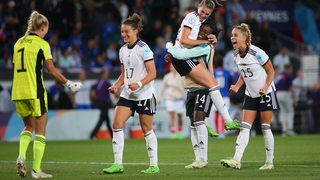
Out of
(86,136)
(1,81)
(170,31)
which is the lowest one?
(86,136)

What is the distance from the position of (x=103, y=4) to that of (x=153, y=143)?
60.0 ft

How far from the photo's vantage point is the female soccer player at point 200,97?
1328 cm

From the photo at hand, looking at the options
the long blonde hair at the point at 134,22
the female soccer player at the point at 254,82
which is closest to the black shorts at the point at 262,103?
the female soccer player at the point at 254,82

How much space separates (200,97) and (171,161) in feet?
7.72

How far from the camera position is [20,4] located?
28812mm

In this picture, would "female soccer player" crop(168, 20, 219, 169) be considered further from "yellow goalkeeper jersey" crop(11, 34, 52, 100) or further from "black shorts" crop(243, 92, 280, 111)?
"yellow goalkeeper jersey" crop(11, 34, 52, 100)

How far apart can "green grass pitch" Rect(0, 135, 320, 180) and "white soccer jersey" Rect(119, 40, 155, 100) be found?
1263 millimetres

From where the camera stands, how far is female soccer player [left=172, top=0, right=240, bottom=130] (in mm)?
13102

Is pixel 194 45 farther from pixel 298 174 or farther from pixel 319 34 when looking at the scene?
pixel 319 34

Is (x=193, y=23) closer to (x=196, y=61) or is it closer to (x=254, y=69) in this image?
(x=196, y=61)

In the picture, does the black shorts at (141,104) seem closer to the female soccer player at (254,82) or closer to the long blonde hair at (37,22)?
the female soccer player at (254,82)

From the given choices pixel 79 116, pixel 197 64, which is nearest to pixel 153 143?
pixel 197 64

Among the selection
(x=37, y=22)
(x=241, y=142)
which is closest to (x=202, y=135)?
(x=241, y=142)

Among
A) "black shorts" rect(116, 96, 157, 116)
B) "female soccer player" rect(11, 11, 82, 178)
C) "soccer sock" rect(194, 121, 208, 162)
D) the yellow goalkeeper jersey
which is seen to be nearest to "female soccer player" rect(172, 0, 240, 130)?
"soccer sock" rect(194, 121, 208, 162)
